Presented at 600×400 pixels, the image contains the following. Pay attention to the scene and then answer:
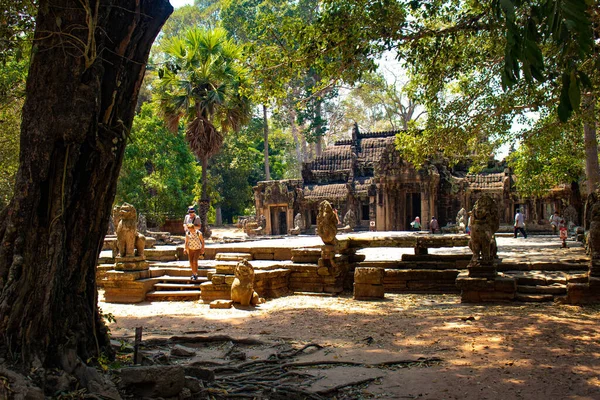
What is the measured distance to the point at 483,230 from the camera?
978 centimetres

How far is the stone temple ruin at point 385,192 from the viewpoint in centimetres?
2695

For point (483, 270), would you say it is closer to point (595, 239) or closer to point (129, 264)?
point (595, 239)

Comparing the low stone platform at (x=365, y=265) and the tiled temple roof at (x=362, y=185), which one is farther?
the tiled temple roof at (x=362, y=185)

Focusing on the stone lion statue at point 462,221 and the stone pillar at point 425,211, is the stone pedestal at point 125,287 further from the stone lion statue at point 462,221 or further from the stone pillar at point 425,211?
the stone pillar at point 425,211

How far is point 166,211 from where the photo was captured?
28.2 metres

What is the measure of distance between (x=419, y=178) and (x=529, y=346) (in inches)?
844

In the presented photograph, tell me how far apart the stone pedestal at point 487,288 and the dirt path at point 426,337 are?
357 millimetres

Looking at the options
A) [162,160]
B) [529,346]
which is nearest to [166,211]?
[162,160]

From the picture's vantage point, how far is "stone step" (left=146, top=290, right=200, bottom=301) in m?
11.3

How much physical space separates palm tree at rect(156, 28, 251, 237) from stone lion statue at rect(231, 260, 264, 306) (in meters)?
11.5

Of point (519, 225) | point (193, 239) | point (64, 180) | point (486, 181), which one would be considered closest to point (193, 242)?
point (193, 239)

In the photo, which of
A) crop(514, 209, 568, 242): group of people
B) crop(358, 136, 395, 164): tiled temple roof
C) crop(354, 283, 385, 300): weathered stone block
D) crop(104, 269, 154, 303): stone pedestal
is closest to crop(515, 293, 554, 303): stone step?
crop(354, 283, 385, 300): weathered stone block

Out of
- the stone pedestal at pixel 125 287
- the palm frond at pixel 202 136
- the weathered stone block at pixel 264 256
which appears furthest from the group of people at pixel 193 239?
the palm frond at pixel 202 136

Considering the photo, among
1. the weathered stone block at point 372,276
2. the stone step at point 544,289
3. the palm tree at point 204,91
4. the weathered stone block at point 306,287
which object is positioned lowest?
the weathered stone block at point 306,287
